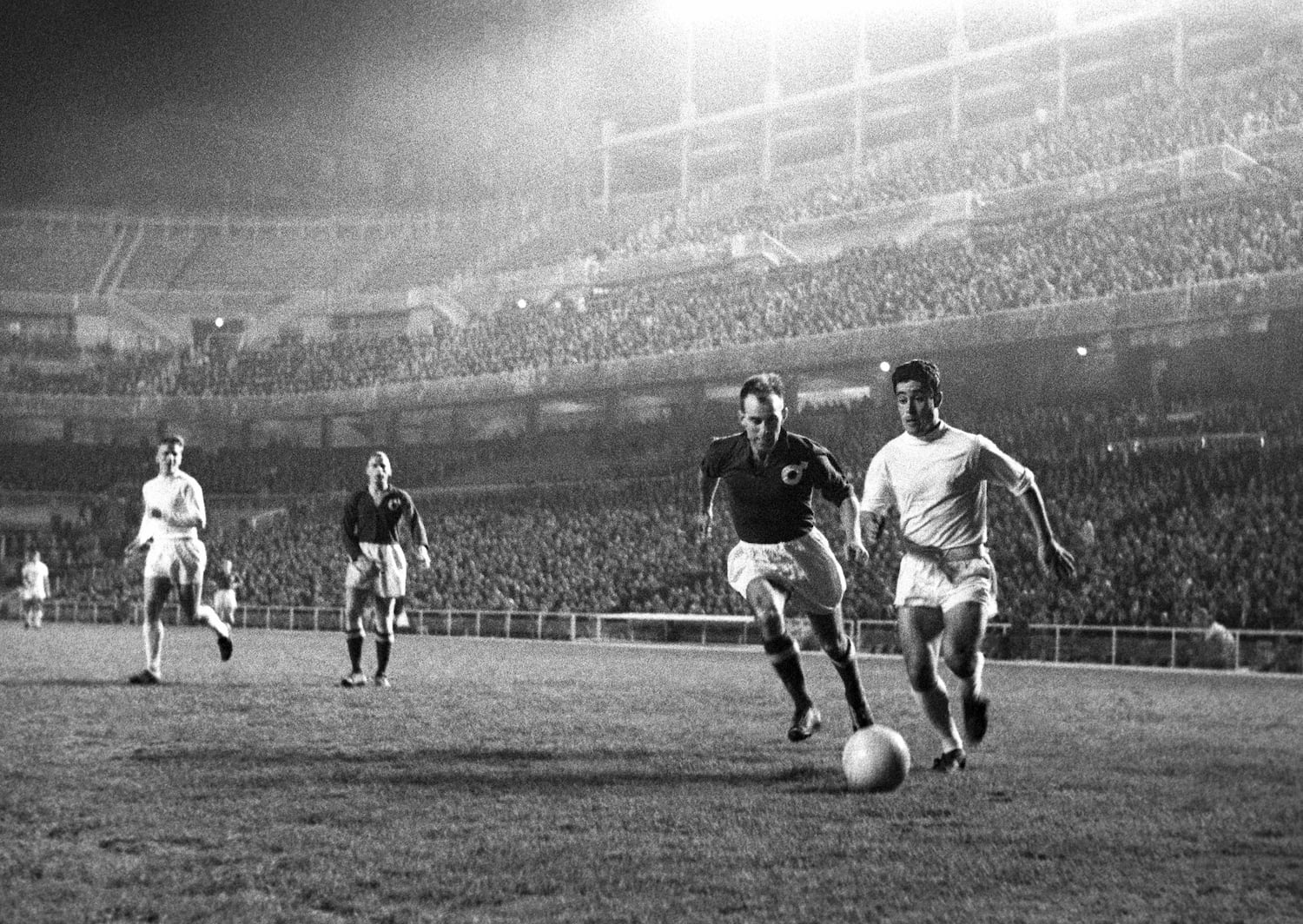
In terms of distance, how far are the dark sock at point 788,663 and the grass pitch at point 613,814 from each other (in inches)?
14.6

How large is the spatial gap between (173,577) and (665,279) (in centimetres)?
4069

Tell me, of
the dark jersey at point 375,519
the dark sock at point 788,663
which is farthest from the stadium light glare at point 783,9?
the dark sock at point 788,663

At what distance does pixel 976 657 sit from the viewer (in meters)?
8.63

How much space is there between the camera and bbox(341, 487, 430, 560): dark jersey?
1463 centimetres

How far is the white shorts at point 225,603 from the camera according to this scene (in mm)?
34406

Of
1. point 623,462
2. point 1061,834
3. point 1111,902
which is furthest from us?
point 623,462

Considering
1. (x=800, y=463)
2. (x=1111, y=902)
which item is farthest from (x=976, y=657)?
(x=1111, y=902)

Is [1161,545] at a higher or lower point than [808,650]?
higher

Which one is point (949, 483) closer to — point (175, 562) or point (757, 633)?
point (175, 562)

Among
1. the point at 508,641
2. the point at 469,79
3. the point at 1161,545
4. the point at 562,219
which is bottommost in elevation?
the point at 508,641

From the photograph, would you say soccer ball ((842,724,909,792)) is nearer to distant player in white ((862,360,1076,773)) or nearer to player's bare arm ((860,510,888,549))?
distant player in white ((862,360,1076,773))

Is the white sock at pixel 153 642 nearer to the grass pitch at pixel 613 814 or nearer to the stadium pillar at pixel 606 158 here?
the grass pitch at pixel 613 814

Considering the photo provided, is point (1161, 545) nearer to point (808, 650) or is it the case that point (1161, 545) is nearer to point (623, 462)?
point (808, 650)

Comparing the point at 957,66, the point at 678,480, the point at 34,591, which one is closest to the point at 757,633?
the point at 678,480
